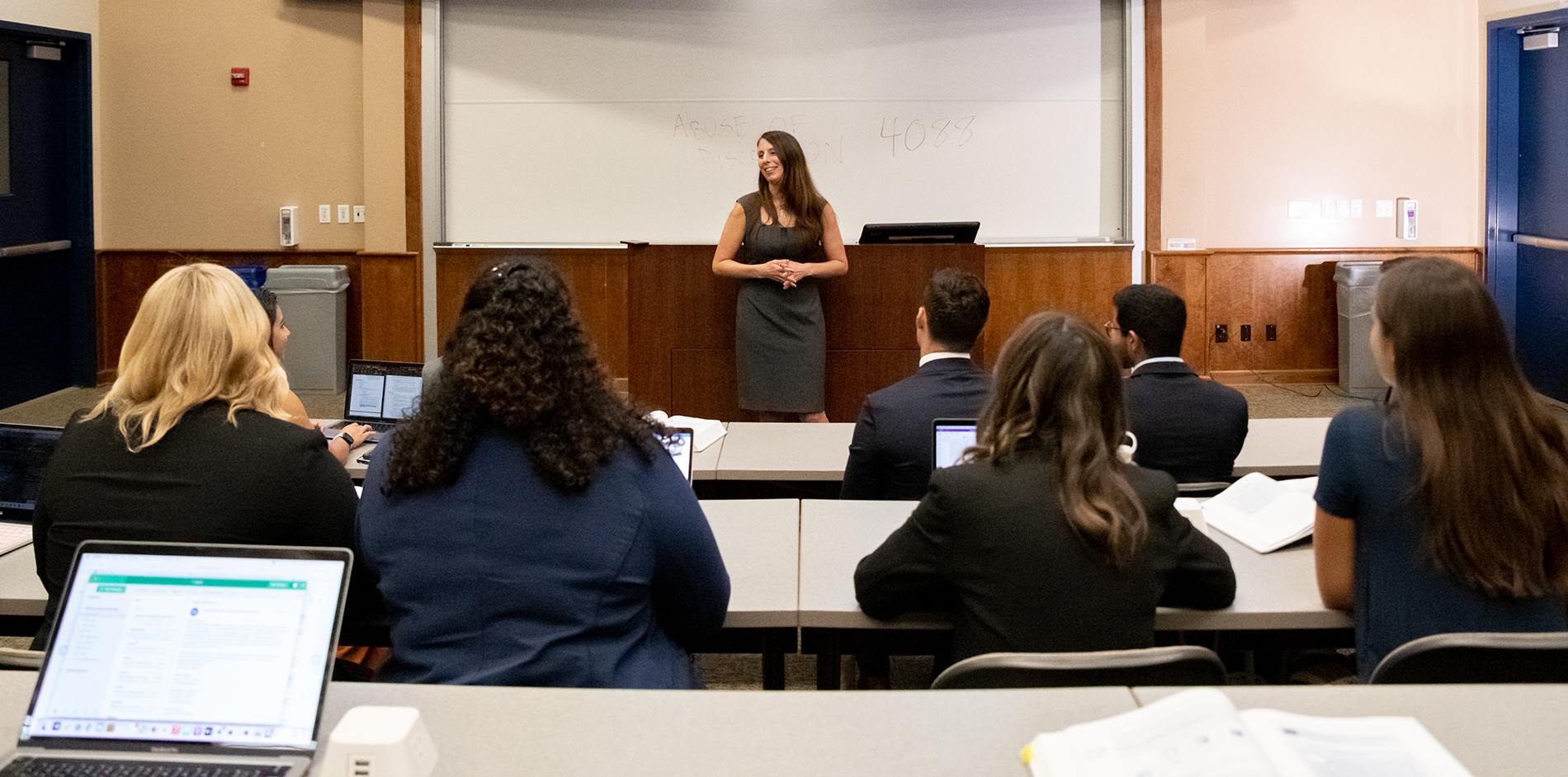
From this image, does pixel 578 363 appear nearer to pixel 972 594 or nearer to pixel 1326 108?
pixel 972 594

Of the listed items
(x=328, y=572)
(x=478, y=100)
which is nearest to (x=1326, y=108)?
(x=478, y=100)

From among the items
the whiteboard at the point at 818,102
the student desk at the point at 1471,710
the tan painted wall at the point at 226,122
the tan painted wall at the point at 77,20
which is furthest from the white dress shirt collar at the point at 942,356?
the tan painted wall at the point at 77,20

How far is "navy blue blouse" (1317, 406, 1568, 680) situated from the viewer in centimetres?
209

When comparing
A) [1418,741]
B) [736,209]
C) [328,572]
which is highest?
[736,209]

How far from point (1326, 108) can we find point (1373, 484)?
235 inches

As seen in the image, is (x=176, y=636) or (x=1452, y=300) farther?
(x=1452, y=300)

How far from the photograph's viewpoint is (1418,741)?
1.42m

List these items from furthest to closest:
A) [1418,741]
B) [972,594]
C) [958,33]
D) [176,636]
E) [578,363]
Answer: [958,33] < [972,594] < [578,363] < [176,636] < [1418,741]

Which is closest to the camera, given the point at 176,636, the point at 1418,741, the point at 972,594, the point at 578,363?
the point at 1418,741

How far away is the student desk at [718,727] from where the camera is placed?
154cm

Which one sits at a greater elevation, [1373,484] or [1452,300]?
[1452,300]

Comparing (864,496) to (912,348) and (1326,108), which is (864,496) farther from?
(1326,108)

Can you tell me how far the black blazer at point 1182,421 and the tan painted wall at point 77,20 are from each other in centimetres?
610

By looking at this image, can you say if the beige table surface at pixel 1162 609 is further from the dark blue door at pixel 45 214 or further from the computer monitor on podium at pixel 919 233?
the dark blue door at pixel 45 214
